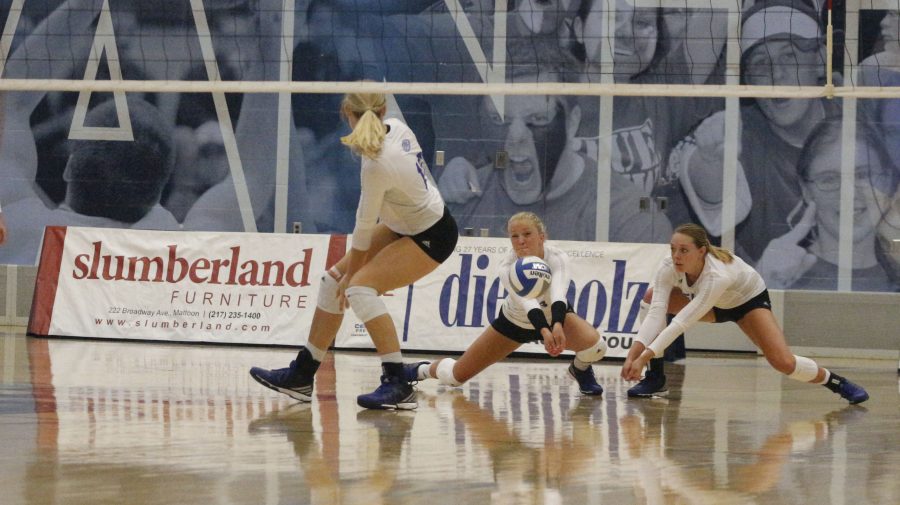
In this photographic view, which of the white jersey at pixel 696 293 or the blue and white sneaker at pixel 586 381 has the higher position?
the white jersey at pixel 696 293

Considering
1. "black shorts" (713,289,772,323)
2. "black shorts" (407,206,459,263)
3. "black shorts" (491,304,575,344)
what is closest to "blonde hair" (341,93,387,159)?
"black shorts" (407,206,459,263)

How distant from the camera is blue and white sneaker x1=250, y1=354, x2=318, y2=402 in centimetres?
653

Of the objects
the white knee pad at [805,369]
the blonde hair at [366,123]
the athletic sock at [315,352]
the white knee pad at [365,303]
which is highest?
the blonde hair at [366,123]

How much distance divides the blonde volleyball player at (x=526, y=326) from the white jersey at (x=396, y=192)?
0.96 metres

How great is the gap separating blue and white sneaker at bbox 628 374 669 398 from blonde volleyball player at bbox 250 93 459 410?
6.34 ft

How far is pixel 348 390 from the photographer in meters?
7.68

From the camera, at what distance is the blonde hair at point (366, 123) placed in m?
6.10

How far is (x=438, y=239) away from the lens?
6504 mm

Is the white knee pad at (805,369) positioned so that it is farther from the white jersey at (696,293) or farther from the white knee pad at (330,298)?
the white knee pad at (330,298)

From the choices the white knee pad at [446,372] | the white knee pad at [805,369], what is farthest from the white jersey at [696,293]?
the white knee pad at [446,372]

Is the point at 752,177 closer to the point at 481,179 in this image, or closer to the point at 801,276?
the point at 801,276

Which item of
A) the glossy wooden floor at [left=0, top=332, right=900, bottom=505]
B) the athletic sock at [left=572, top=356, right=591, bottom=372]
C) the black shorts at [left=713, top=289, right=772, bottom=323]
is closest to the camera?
the glossy wooden floor at [left=0, top=332, right=900, bottom=505]

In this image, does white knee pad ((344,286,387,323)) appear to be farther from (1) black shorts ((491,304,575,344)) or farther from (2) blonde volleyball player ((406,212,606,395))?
(1) black shorts ((491,304,575,344))

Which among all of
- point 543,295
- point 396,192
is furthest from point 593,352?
point 396,192
